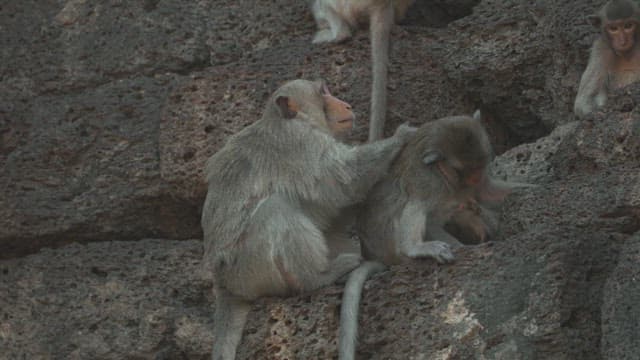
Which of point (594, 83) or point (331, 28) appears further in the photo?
point (331, 28)

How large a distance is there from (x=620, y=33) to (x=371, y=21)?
1.82m

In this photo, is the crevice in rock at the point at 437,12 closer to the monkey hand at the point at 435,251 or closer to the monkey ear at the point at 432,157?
the monkey ear at the point at 432,157

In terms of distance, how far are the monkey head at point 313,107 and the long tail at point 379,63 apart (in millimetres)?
807

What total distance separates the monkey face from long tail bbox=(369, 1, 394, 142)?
1.46 m

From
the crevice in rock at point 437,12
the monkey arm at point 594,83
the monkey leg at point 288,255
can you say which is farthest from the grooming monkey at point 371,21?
the monkey leg at point 288,255

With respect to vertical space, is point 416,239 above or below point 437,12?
below

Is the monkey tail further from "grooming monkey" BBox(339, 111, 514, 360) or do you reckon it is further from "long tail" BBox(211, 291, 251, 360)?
"long tail" BBox(211, 291, 251, 360)

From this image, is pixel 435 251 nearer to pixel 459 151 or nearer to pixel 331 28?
pixel 459 151

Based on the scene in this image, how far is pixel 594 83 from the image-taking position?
11383 millimetres

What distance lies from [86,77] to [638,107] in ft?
15.0

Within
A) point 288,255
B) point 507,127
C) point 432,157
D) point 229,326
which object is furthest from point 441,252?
point 507,127

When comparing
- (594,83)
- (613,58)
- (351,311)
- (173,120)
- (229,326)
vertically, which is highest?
Result: (613,58)

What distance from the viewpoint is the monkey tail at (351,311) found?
9633 millimetres

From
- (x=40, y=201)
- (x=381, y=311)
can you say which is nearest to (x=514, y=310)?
(x=381, y=311)
